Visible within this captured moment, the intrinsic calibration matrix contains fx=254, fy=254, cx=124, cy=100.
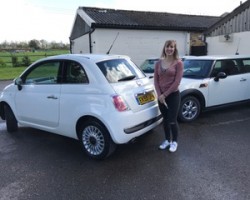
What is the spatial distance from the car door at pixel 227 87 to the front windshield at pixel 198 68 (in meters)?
0.18

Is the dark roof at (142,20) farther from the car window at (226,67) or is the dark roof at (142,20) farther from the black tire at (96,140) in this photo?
the black tire at (96,140)

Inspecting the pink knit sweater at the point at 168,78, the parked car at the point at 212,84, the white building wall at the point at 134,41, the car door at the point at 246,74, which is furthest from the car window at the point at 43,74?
the white building wall at the point at 134,41

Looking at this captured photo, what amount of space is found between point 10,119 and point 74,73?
2193 millimetres

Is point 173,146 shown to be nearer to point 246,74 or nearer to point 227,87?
point 227,87

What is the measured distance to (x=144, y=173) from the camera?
3533mm

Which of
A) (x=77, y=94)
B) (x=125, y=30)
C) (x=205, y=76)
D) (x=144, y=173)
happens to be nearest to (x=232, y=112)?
(x=205, y=76)

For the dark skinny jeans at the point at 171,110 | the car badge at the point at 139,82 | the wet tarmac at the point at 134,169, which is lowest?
the wet tarmac at the point at 134,169

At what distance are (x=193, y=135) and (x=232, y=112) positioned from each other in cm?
222

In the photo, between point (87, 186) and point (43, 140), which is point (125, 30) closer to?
point (43, 140)

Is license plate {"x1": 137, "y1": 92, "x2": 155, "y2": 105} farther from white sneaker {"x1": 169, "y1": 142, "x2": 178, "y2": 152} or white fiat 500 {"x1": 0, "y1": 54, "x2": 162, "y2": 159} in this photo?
white sneaker {"x1": 169, "y1": 142, "x2": 178, "y2": 152}

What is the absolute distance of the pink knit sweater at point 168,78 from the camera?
3.88 meters

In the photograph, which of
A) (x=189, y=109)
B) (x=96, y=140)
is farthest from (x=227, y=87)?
(x=96, y=140)

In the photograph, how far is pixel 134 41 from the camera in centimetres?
1577

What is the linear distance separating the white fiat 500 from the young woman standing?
23cm
